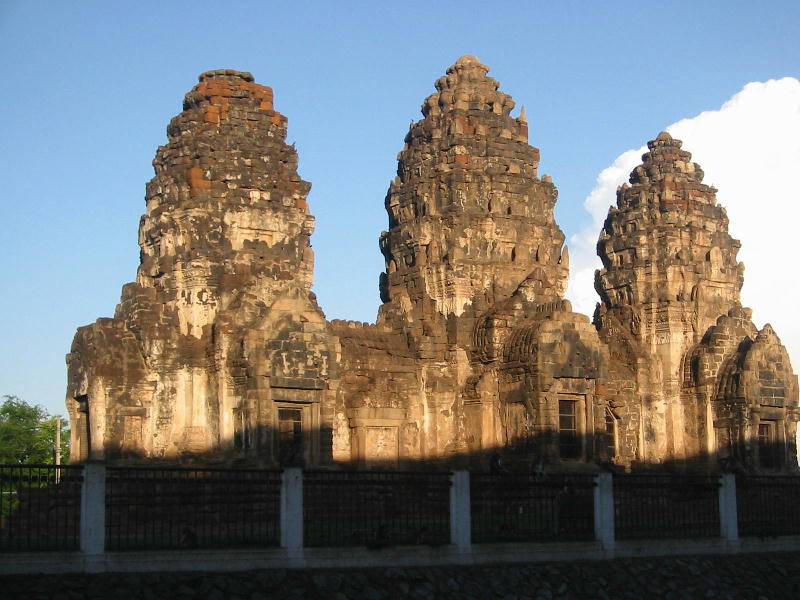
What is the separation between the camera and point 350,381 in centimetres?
2856

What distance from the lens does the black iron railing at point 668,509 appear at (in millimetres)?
23375

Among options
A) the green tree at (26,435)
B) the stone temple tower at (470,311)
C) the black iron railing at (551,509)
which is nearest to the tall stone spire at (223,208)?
the stone temple tower at (470,311)

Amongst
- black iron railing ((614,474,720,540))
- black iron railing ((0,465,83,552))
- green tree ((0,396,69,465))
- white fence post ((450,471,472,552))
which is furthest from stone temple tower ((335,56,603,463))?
green tree ((0,396,69,465))

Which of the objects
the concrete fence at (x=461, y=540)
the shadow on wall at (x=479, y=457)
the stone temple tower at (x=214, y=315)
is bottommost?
the concrete fence at (x=461, y=540)

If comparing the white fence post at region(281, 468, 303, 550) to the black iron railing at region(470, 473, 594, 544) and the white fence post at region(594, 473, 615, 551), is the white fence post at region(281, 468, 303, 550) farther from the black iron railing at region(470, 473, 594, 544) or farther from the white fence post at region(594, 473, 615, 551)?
the white fence post at region(594, 473, 615, 551)

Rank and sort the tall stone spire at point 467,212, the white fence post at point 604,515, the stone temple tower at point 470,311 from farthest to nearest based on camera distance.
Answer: the tall stone spire at point 467,212
the stone temple tower at point 470,311
the white fence post at point 604,515

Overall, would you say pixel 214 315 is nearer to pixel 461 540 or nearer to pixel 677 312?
pixel 461 540

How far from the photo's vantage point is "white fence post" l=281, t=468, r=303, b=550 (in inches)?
748

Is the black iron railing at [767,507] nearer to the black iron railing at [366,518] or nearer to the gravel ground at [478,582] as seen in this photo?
the gravel ground at [478,582]

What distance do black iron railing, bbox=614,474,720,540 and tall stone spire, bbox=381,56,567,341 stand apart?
6.67m

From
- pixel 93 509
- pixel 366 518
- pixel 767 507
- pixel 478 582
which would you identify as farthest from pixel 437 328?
pixel 93 509

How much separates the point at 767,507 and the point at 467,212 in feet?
31.5

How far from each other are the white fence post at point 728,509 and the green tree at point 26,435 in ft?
103

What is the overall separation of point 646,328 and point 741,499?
28.6 feet
